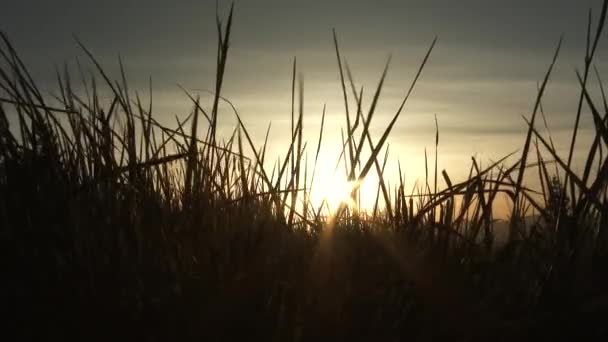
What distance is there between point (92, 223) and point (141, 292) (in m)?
0.23

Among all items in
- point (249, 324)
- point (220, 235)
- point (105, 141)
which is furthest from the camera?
point (105, 141)

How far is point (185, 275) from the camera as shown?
130 cm

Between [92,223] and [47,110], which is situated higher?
[47,110]

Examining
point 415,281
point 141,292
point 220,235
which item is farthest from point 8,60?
point 415,281

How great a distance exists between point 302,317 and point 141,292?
285mm

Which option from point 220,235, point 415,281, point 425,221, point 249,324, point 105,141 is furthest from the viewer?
point 425,221

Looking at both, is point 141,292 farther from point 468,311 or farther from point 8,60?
point 8,60

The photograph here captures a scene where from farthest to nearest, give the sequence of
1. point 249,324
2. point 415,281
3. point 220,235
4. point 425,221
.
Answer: point 425,221 → point 220,235 → point 415,281 → point 249,324

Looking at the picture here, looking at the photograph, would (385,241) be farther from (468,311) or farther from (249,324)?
(249,324)

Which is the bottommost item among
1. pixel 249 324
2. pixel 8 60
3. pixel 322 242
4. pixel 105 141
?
pixel 249 324

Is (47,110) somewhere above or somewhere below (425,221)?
above

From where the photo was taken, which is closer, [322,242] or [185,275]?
[185,275]

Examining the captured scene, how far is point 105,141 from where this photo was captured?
1.76m

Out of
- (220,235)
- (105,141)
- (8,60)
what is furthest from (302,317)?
(8,60)
